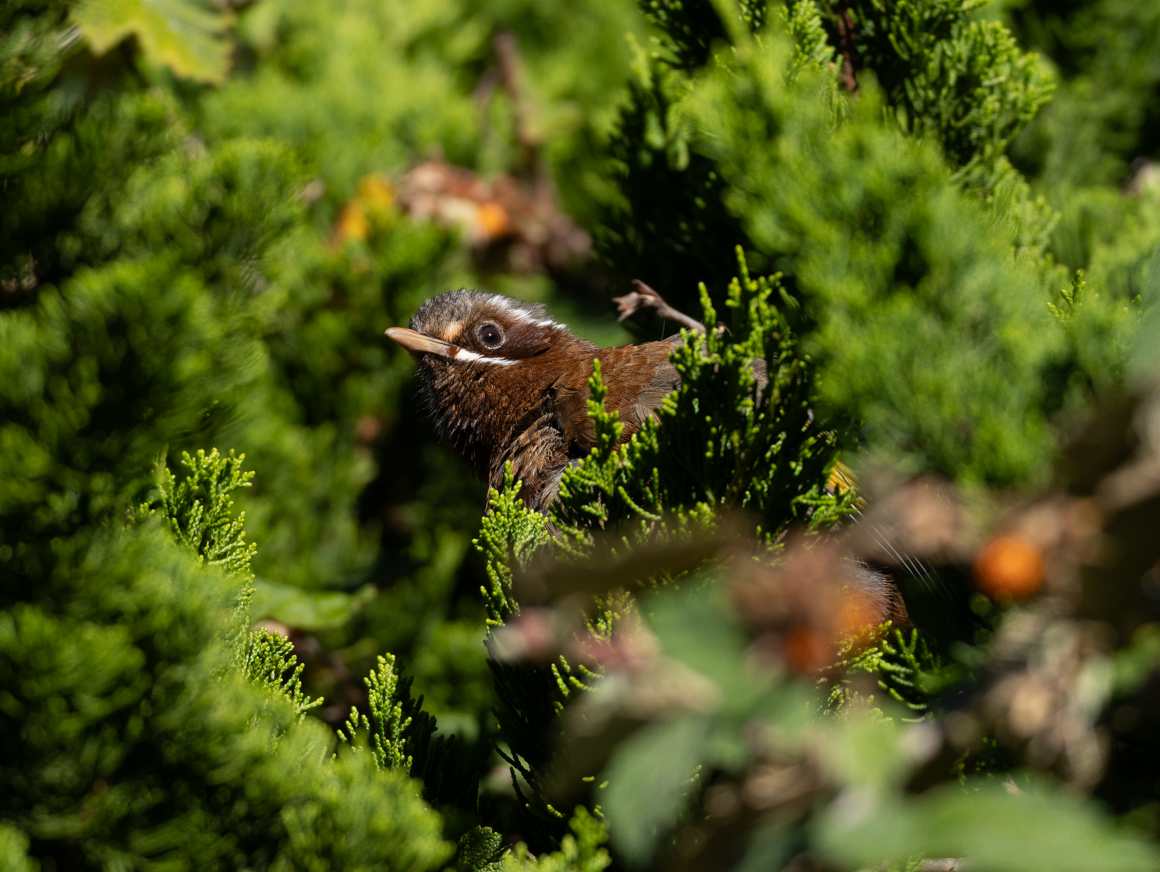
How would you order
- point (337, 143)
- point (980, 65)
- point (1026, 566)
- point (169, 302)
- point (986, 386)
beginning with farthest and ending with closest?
point (337, 143), point (980, 65), point (169, 302), point (986, 386), point (1026, 566)

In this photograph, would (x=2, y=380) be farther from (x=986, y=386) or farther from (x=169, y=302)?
(x=986, y=386)

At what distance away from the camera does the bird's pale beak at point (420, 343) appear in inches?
94.4

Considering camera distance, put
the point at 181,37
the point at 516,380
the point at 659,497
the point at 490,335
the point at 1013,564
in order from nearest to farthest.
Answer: the point at 1013,564 < the point at 659,497 < the point at 181,37 < the point at 516,380 < the point at 490,335

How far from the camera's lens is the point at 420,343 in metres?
2.44

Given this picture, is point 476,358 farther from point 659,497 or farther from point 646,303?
point 659,497

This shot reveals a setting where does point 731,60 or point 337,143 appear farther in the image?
point 337,143

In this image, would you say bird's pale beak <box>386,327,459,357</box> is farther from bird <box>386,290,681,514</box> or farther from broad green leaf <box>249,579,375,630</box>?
broad green leaf <box>249,579,375,630</box>

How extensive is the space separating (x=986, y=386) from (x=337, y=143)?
250 cm

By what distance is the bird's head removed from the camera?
7.86 ft

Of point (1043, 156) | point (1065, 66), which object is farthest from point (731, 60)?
point (1065, 66)

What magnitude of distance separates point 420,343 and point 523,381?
0.93ft

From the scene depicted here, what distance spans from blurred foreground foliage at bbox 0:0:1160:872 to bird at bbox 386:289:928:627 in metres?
0.22

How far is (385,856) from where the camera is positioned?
112 centimetres

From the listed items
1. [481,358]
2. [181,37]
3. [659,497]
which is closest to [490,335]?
[481,358]
